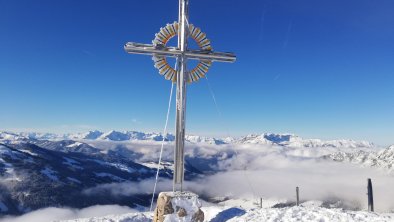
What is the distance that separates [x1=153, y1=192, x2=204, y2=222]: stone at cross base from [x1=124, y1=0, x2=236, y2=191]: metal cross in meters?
0.89

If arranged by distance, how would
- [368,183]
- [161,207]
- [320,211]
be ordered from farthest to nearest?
[368,183] < [161,207] < [320,211]

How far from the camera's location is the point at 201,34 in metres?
22.5

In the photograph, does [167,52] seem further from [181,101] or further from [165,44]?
[181,101]

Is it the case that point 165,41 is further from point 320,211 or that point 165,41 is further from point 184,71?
point 320,211

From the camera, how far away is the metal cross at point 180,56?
21.7 metres

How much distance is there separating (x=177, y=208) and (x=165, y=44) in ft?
31.3

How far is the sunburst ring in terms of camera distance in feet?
72.3

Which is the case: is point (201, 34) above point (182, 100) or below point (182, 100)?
above

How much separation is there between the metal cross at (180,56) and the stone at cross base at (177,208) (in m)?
0.89

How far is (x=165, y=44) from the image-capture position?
72.4ft

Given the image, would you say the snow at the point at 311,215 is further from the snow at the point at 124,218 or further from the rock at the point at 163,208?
the snow at the point at 124,218

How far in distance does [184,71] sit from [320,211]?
1085 cm

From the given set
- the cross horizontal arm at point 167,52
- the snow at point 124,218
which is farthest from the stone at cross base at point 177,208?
the cross horizontal arm at point 167,52

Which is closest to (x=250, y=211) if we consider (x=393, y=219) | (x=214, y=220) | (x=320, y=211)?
(x=214, y=220)
